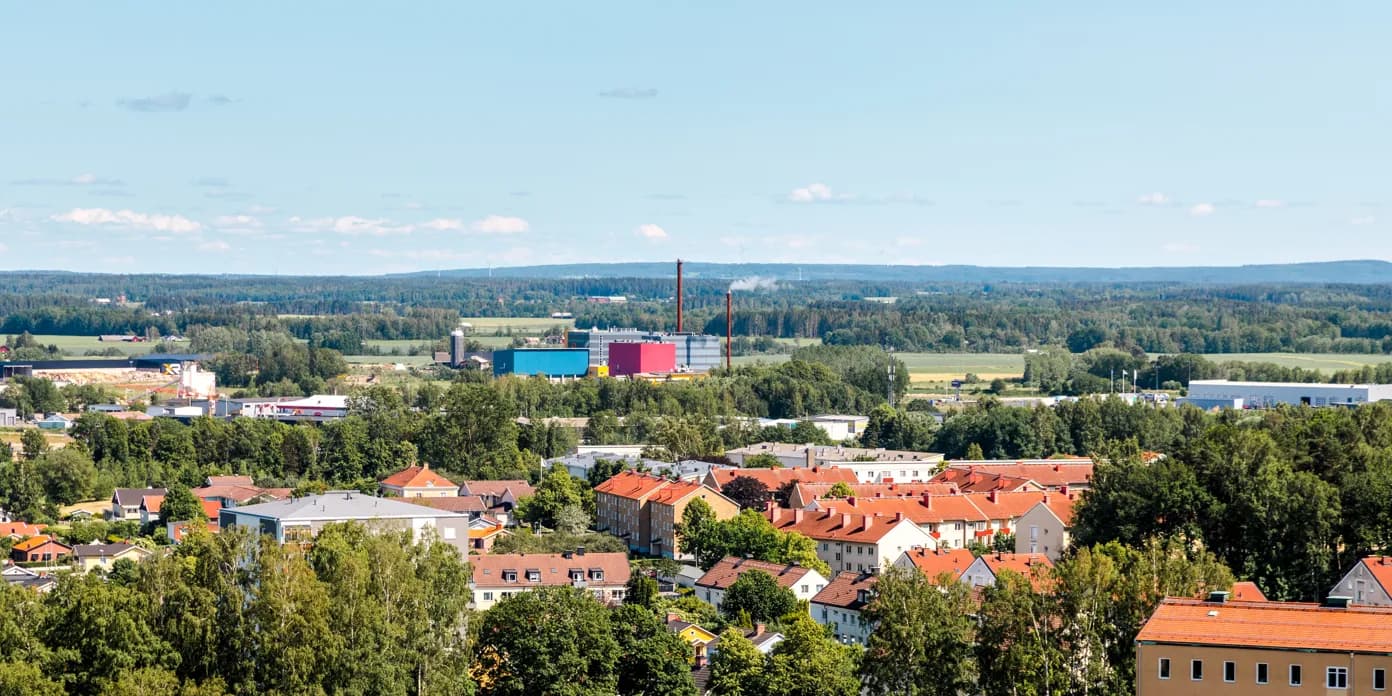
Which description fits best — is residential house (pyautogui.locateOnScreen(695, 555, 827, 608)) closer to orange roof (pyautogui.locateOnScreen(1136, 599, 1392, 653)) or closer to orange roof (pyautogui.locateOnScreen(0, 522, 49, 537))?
orange roof (pyautogui.locateOnScreen(1136, 599, 1392, 653))

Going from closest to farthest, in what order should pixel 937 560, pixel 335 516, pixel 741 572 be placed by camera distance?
pixel 937 560 → pixel 741 572 → pixel 335 516

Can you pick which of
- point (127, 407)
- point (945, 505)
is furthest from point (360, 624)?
point (127, 407)

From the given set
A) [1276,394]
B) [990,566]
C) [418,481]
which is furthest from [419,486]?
[1276,394]

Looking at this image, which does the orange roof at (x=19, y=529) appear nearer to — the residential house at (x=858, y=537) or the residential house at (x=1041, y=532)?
the residential house at (x=858, y=537)

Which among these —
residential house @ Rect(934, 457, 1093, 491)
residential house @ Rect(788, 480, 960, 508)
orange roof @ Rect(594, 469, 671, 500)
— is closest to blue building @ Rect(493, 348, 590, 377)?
residential house @ Rect(934, 457, 1093, 491)

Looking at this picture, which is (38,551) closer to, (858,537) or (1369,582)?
(858,537)

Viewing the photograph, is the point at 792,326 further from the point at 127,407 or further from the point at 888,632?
the point at 888,632
